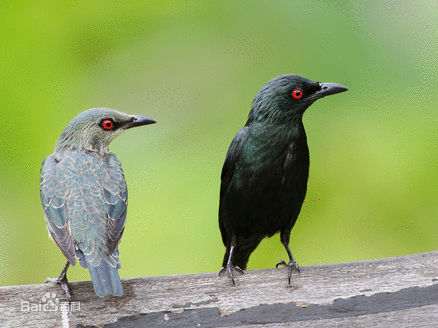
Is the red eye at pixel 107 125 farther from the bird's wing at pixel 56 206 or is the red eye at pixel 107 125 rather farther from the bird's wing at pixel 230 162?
the bird's wing at pixel 230 162

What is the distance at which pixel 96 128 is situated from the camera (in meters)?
3.60

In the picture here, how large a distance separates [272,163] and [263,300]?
36.0 inches

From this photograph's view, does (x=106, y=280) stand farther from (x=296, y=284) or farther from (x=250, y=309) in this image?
(x=296, y=284)

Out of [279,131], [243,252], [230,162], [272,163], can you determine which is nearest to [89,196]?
[230,162]

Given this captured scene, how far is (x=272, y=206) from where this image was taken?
382 centimetres

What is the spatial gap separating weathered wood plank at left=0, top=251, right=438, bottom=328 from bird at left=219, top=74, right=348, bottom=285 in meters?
0.49

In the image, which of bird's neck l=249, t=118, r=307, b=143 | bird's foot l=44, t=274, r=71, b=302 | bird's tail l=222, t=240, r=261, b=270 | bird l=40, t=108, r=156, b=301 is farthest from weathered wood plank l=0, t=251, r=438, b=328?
bird's neck l=249, t=118, r=307, b=143

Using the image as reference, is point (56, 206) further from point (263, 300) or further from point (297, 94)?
point (297, 94)

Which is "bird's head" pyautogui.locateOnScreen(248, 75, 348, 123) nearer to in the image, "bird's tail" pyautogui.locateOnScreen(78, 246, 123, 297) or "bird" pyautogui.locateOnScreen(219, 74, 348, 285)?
"bird" pyautogui.locateOnScreen(219, 74, 348, 285)

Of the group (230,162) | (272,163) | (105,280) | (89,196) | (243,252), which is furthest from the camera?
(243,252)

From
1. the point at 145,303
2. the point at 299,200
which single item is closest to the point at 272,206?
the point at 299,200

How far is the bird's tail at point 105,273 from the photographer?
9.09 ft

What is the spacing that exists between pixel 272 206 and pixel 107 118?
3.94ft

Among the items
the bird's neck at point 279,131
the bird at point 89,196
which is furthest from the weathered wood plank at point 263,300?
the bird's neck at point 279,131
